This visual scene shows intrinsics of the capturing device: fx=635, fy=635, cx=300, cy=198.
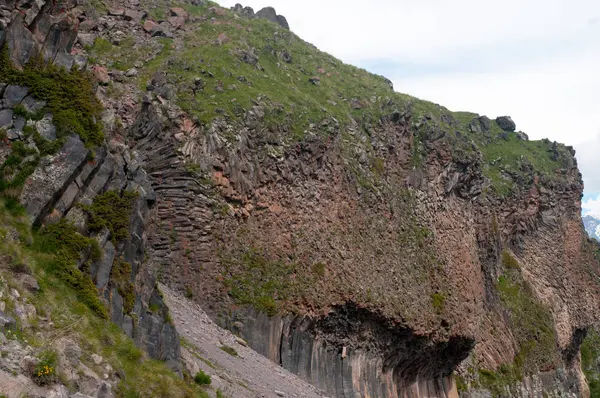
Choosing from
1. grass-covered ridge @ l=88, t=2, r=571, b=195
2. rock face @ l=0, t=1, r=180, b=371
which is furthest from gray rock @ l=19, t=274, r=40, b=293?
grass-covered ridge @ l=88, t=2, r=571, b=195

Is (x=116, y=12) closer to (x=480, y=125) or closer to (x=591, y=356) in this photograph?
(x=480, y=125)

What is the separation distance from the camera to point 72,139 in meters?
17.0

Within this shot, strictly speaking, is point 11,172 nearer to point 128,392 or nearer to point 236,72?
point 128,392

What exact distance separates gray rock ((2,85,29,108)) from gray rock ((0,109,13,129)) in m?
0.21

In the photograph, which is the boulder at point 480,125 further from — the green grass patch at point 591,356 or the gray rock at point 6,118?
the gray rock at point 6,118

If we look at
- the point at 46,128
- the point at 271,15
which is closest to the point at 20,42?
the point at 46,128

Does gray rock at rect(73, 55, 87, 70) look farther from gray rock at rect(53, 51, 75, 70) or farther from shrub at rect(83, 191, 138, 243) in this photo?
shrub at rect(83, 191, 138, 243)

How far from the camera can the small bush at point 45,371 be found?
35.5 feet

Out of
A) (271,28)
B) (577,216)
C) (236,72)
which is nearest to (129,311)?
(236,72)

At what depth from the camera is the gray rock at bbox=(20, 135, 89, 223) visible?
50.2 feet

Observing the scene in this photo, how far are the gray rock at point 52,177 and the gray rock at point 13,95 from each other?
1629 millimetres

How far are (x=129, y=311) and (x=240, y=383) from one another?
757 cm

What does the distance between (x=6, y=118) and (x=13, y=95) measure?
95 centimetres

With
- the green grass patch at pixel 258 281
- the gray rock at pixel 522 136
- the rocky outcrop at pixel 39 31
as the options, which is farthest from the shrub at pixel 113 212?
the gray rock at pixel 522 136
